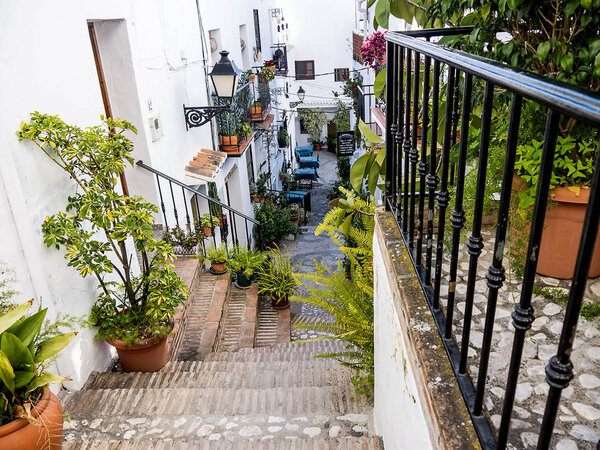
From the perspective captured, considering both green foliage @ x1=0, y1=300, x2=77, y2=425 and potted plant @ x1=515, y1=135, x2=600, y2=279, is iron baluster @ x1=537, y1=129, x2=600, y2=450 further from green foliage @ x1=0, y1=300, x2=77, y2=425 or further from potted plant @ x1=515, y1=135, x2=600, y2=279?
green foliage @ x1=0, y1=300, x2=77, y2=425

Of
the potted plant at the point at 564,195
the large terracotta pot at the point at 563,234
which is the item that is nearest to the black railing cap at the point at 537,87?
the potted plant at the point at 564,195

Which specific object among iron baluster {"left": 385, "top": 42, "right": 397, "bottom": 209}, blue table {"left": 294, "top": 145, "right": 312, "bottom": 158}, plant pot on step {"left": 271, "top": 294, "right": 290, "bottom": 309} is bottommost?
blue table {"left": 294, "top": 145, "right": 312, "bottom": 158}

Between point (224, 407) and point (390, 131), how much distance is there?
243 cm

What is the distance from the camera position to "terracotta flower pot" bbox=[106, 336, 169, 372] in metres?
4.15

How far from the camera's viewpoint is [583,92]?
2.60ft

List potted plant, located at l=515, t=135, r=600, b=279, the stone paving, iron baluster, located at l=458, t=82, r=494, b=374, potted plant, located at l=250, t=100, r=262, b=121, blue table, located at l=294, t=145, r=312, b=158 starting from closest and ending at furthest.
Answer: iron baluster, located at l=458, t=82, r=494, b=374, the stone paving, potted plant, located at l=515, t=135, r=600, b=279, potted plant, located at l=250, t=100, r=262, b=121, blue table, located at l=294, t=145, r=312, b=158

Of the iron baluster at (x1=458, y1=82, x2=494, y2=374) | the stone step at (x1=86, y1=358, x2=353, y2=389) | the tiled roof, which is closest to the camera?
the iron baluster at (x1=458, y1=82, x2=494, y2=374)

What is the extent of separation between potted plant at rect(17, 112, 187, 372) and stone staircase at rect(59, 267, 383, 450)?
15.4 inches

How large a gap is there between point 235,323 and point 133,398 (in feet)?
8.61

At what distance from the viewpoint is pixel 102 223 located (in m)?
3.60

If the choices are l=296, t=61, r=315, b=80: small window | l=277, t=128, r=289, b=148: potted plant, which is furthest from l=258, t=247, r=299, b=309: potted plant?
l=296, t=61, r=315, b=80: small window

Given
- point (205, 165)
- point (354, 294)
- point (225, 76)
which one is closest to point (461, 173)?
Result: point (354, 294)

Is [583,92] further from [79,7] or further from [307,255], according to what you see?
[307,255]

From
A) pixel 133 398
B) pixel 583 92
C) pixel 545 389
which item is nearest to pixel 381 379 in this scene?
pixel 545 389
